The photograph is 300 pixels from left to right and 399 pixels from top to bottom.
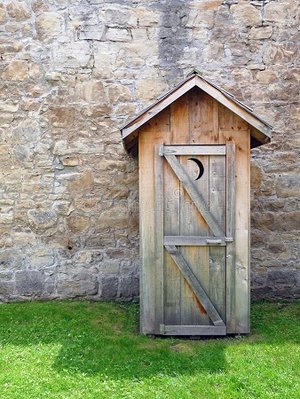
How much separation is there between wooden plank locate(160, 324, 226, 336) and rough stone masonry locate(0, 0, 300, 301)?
1475mm

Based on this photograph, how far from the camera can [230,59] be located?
6113 mm

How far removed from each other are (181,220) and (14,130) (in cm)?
277

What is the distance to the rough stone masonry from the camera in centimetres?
602

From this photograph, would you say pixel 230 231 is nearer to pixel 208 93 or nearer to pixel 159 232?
pixel 159 232

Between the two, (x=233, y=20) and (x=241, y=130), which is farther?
(x=233, y=20)

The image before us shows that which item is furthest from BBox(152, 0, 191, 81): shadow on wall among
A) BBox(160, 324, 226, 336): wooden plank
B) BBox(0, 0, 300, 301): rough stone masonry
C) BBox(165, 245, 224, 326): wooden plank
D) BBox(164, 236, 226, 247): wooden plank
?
BBox(160, 324, 226, 336): wooden plank

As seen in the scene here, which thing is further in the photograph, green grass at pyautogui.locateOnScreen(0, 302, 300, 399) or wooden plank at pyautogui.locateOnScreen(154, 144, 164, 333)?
wooden plank at pyautogui.locateOnScreen(154, 144, 164, 333)

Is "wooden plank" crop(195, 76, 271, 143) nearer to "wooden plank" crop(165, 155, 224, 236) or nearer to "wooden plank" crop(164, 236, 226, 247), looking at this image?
"wooden plank" crop(165, 155, 224, 236)

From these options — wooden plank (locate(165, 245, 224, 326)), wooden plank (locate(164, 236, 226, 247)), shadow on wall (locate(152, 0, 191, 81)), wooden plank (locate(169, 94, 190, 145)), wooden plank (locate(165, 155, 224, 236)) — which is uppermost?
shadow on wall (locate(152, 0, 191, 81))

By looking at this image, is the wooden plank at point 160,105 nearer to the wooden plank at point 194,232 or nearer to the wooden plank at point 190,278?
the wooden plank at point 194,232

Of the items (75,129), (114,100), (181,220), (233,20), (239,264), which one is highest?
(233,20)

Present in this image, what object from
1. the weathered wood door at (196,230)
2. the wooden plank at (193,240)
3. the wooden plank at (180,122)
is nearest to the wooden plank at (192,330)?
the weathered wood door at (196,230)

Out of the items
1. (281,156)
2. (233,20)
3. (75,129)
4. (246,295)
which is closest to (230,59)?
(233,20)

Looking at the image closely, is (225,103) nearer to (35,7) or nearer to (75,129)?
(75,129)
